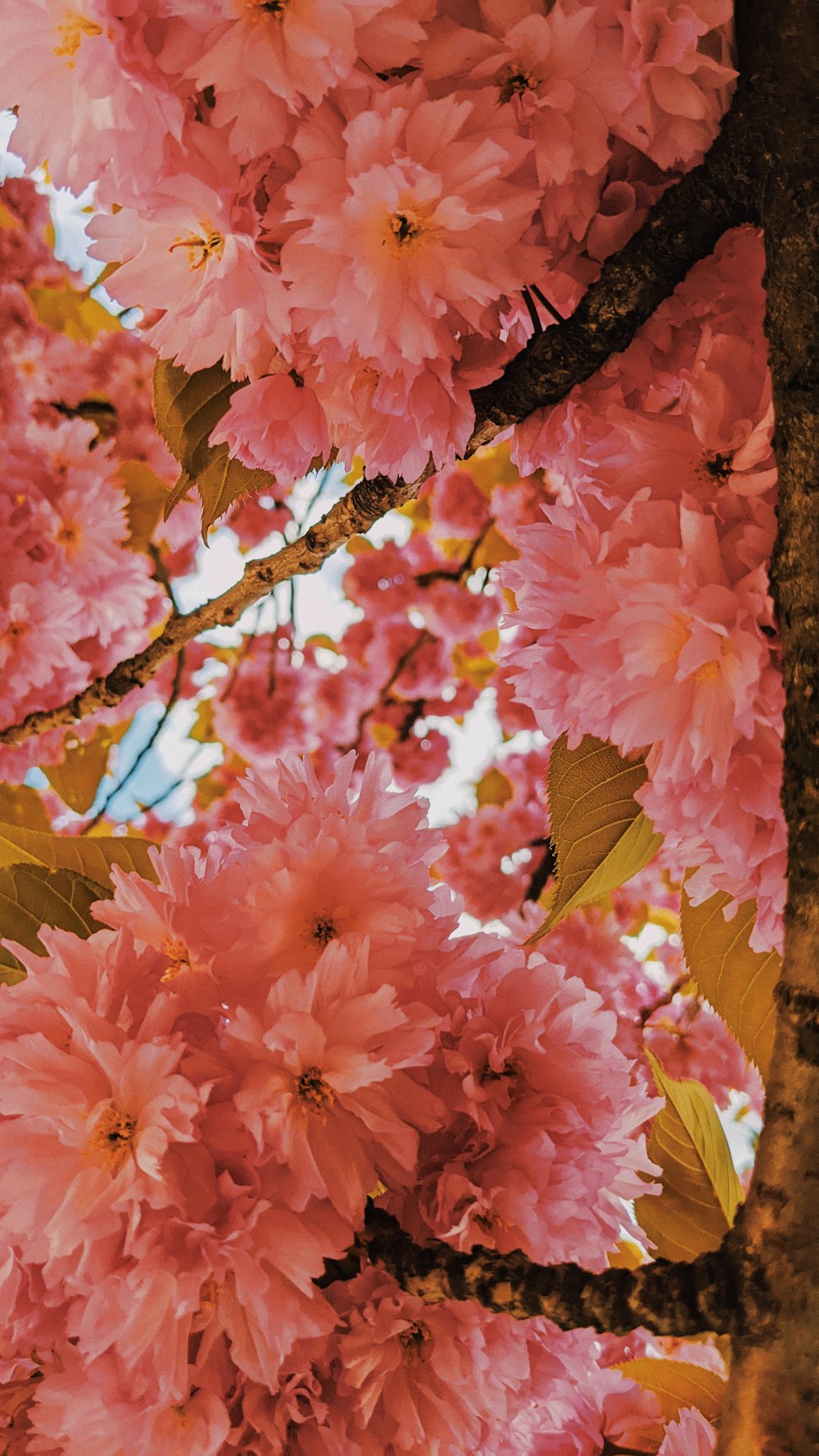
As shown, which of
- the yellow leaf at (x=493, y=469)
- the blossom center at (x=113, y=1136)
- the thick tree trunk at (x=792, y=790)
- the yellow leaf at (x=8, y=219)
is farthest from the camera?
the yellow leaf at (x=493, y=469)

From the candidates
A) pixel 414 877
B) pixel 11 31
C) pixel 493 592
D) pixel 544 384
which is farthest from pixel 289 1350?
pixel 493 592

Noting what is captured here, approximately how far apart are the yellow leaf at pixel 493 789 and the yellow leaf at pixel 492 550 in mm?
527

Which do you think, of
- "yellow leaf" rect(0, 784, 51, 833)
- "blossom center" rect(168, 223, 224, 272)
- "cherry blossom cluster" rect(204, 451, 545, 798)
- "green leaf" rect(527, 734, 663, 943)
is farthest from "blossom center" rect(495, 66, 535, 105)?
"cherry blossom cluster" rect(204, 451, 545, 798)

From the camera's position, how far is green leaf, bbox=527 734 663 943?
1.66ft

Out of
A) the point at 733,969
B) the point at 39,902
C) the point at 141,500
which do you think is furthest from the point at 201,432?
the point at 141,500

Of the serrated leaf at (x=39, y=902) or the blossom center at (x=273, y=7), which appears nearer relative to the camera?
the blossom center at (x=273, y=7)

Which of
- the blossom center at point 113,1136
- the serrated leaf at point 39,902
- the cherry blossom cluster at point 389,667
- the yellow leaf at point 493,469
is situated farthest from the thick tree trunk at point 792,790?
the cherry blossom cluster at point 389,667

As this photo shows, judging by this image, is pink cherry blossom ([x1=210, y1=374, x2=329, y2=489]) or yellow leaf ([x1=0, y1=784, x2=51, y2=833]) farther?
yellow leaf ([x1=0, y1=784, x2=51, y2=833])

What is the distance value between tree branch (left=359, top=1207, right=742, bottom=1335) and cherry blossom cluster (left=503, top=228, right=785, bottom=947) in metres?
0.17

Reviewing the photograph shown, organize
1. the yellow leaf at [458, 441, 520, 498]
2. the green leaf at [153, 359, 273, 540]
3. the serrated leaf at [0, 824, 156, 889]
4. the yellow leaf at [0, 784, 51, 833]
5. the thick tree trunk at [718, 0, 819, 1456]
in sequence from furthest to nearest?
the yellow leaf at [458, 441, 520, 498] → the yellow leaf at [0, 784, 51, 833] → the serrated leaf at [0, 824, 156, 889] → the green leaf at [153, 359, 273, 540] → the thick tree trunk at [718, 0, 819, 1456]

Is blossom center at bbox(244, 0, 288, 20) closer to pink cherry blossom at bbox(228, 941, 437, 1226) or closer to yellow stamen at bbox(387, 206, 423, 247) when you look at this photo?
yellow stamen at bbox(387, 206, 423, 247)

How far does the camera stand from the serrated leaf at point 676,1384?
70 cm

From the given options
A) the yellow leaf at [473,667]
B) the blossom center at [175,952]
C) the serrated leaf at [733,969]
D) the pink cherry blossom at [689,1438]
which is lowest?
the yellow leaf at [473,667]

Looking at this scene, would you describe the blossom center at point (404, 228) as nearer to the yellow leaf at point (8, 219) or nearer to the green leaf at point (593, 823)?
the green leaf at point (593, 823)
